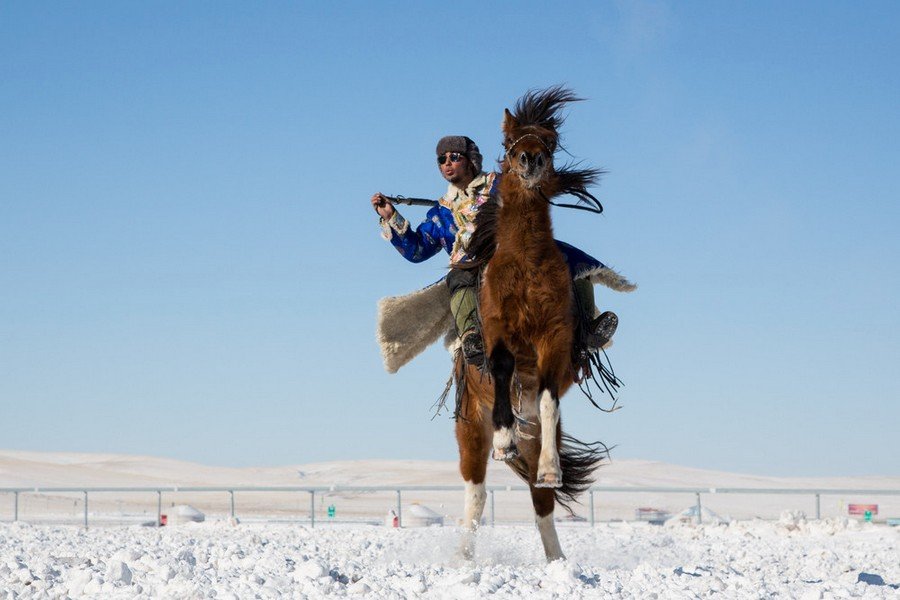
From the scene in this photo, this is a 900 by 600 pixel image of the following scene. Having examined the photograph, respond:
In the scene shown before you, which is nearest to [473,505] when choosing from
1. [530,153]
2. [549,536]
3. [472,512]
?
[472,512]

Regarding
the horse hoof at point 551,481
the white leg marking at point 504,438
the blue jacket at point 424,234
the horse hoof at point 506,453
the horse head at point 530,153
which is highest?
the horse head at point 530,153

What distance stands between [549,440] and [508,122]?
214 cm

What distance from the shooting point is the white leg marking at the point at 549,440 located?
6770 mm

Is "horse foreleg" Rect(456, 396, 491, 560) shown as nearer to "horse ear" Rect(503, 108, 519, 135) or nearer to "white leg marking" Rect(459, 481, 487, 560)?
"white leg marking" Rect(459, 481, 487, 560)

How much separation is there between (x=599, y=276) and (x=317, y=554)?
115 inches

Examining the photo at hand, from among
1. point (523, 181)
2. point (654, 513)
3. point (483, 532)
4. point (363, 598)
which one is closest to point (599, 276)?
point (523, 181)

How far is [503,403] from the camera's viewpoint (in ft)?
22.7

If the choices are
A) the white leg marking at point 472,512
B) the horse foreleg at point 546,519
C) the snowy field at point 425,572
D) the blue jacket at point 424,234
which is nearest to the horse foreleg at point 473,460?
the white leg marking at point 472,512

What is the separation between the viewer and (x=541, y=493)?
26.4 feet

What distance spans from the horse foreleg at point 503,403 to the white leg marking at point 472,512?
1265 mm

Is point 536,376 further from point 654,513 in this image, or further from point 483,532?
point 654,513

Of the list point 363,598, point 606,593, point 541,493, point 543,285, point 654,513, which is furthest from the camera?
point 654,513

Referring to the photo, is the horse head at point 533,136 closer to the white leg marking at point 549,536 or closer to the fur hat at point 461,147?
the fur hat at point 461,147

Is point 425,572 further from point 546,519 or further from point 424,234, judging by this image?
point 424,234
